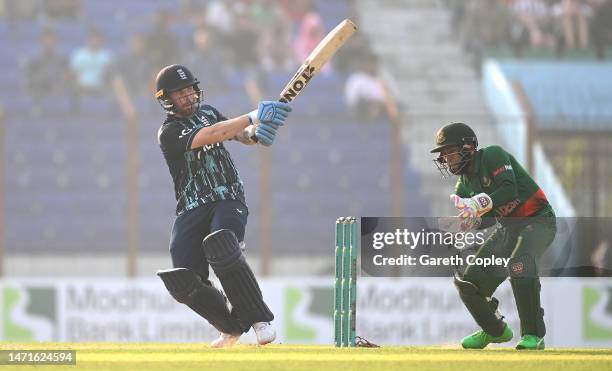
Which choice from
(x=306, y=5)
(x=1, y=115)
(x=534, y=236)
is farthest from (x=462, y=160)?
(x=306, y=5)

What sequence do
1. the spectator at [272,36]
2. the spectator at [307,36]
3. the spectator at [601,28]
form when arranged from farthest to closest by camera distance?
the spectator at [601,28]
the spectator at [307,36]
the spectator at [272,36]

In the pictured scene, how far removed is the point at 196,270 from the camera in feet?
27.3

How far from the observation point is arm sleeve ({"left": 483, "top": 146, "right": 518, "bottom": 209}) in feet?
25.7

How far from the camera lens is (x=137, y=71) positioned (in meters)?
19.2

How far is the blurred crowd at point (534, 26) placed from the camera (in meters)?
20.9

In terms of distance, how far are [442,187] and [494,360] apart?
1045 cm

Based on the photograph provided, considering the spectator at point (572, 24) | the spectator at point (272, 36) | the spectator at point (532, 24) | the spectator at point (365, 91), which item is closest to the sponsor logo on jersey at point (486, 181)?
the spectator at point (365, 91)

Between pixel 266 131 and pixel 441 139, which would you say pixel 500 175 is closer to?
pixel 441 139

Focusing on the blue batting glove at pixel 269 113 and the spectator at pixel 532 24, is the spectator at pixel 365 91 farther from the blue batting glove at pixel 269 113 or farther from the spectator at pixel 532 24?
the blue batting glove at pixel 269 113

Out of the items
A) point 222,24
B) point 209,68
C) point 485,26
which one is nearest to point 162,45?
point 209,68

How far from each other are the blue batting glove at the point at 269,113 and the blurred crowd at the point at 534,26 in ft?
43.1

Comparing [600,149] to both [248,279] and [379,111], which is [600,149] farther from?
[248,279]

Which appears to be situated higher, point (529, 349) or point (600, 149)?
point (600, 149)

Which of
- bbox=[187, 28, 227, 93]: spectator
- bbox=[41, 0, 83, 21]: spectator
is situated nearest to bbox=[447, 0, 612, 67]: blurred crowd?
bbox=[187, 28, 227, 93]: spectator
